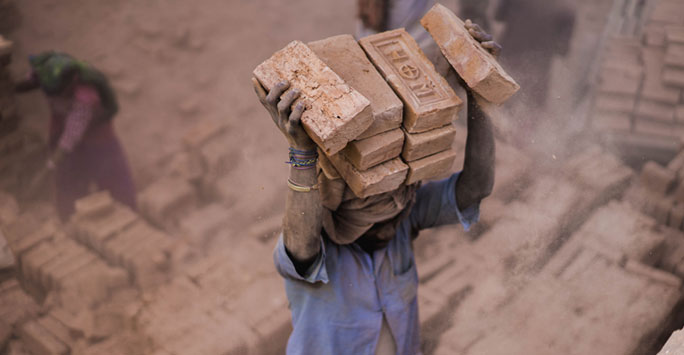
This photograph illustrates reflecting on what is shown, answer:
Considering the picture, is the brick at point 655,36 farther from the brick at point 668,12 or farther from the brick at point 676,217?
the brick at point 676,217

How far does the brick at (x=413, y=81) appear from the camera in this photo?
2.14 m

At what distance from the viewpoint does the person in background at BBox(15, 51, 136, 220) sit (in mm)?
4859

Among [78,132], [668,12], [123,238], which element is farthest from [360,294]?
[668,12]

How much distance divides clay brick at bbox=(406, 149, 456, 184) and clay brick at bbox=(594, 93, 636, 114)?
8.63 feet

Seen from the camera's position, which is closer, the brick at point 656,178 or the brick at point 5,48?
the brick at point 656,178

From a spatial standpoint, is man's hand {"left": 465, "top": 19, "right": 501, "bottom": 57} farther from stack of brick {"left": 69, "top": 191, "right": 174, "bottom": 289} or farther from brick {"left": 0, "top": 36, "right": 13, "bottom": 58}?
brick {"left": 0, "top": 36, "right": 13, "bottom": 58}

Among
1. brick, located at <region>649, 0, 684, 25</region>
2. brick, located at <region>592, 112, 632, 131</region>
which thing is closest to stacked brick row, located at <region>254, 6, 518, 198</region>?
brick, located at <region>592, 112, 632, 131</region>

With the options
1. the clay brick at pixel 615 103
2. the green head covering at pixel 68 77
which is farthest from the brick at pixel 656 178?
the green head covering at pixel 68 77

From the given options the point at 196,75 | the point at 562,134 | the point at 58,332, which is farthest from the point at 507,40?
the point at 58,332

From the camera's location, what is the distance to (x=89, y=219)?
4.80 m

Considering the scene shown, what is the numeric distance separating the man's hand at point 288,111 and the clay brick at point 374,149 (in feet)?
0.56

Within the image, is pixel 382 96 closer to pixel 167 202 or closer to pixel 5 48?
pixel 167 202

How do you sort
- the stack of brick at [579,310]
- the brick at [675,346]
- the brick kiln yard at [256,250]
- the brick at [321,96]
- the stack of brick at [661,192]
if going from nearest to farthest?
1. the brick at [321,96]
2. the brick at [675,346]
3. the stack of brick at [579,310]
4. the brick kiln yard at [256,250]
5. the stack of brick at [661,192]

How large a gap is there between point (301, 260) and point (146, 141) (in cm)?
388
